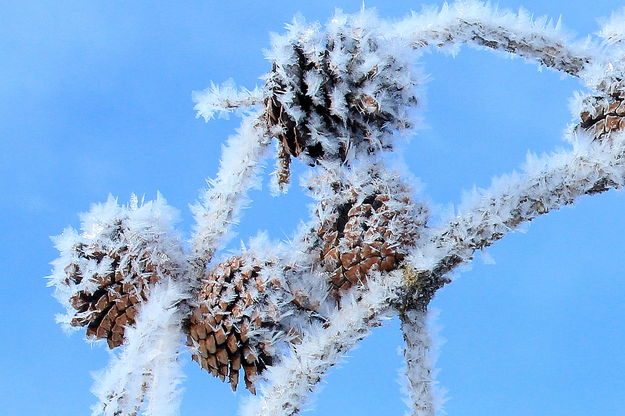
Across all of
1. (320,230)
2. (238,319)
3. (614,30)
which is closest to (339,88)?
(320,230)

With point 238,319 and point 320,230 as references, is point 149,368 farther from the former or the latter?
point 320,230

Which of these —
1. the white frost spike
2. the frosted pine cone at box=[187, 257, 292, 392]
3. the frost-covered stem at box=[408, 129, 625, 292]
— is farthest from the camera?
the white frost spike

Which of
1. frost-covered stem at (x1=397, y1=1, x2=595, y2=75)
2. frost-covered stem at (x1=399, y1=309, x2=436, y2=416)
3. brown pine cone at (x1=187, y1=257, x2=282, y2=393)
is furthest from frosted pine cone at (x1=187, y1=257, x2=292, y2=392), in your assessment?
frost-covered stem at (x1=397, y1=1, x2=595, y2=75)

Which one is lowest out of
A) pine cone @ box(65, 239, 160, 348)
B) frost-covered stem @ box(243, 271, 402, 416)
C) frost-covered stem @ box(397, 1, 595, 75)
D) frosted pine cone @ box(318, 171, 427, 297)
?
frost-covered stem @ box(243, 271, 402, 416)

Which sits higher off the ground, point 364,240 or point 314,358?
point 364,240

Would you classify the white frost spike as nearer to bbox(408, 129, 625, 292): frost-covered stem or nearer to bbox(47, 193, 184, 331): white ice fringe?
bbox(408, 129, 625, 292): frost-covered stem

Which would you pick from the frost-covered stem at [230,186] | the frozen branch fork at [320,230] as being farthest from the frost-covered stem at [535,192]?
the frost-covered stem at [230,186]

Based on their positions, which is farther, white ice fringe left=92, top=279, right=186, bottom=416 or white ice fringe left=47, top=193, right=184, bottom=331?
white ice fringe left=47, top=193, right=184, bottom=331
